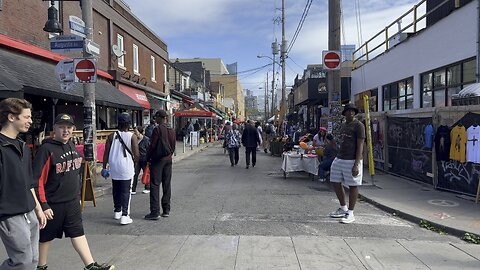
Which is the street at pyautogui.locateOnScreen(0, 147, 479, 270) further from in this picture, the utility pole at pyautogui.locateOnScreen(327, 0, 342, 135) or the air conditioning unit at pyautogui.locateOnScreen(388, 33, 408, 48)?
the air conditioning unit at pyautogui.locateOnScreen(388, 33, 408, 48)

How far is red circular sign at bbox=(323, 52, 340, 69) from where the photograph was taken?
11.4 metres

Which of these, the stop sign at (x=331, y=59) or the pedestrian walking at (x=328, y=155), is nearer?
the pedestrian walking at (x=328, y=155)

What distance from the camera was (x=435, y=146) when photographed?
30.7 feet

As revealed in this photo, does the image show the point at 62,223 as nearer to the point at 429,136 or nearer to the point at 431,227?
the point at 431,227

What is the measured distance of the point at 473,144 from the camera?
8070 mm

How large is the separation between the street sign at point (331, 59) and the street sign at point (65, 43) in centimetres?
614

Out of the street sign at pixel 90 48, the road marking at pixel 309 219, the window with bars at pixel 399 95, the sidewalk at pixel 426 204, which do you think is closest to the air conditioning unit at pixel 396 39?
the window with bars at pixel 399 95

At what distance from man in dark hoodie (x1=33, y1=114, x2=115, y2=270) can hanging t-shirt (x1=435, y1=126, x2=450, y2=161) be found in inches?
291

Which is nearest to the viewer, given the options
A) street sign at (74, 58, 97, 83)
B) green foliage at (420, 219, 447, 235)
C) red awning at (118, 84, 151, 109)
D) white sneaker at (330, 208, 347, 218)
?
green foliage at (420, 219, 447, 235)

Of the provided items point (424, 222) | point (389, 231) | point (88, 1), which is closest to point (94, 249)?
point (389, 231)

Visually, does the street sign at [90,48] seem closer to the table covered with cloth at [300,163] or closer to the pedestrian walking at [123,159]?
the pedestrian walking at [123,159]

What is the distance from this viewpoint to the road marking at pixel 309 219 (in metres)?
6.94

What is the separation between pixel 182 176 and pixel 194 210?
16.8 ft

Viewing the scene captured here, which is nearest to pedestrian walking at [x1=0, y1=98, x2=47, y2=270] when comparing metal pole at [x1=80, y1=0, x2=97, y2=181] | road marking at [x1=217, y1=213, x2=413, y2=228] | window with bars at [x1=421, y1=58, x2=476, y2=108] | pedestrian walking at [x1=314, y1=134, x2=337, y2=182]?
road marking at [x1=217, y1=213, x2=413, y2=228]
